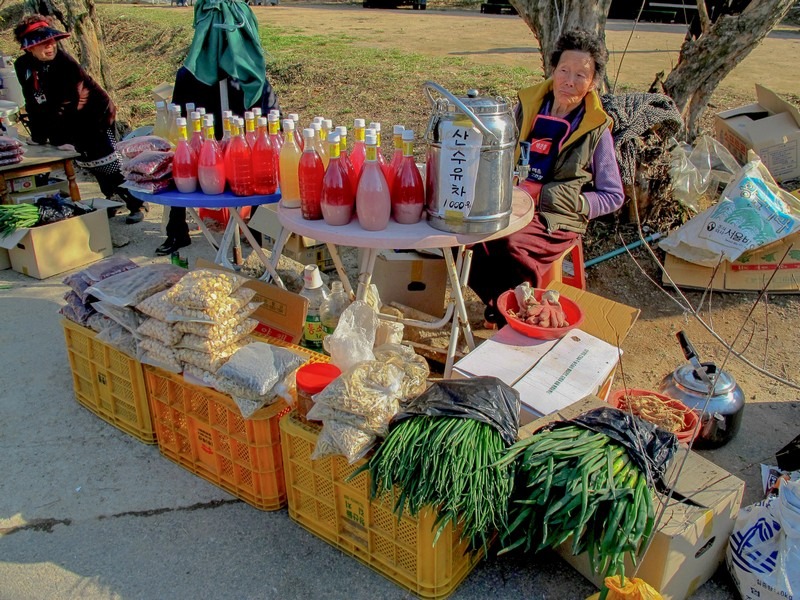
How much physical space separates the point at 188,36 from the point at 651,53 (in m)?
10.1

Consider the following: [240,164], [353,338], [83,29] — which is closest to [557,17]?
[240,164]

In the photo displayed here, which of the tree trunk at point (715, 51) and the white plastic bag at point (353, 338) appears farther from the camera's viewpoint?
the tree trunk at point (715, 51)

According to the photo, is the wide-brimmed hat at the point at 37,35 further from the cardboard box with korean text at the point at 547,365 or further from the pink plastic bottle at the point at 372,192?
the cardboard box with korean text at the point at 547,365

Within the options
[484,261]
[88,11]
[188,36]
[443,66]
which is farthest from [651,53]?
[484,261]

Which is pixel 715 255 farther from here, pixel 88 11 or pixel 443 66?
pixel 443 66

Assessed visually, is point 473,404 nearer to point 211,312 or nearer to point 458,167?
point 458,167

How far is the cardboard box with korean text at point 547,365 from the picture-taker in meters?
2.66

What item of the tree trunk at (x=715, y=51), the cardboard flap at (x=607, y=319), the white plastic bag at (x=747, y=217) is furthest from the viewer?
the tree trunk at (x=715, y=51)

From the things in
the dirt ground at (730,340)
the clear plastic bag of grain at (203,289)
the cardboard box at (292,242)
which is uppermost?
the clear plastic bag of grain at (203,289)

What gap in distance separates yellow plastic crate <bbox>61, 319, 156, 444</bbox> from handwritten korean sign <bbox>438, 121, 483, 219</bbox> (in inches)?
60.5

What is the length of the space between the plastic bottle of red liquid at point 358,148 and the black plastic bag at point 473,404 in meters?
0.97

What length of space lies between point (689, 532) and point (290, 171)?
205cm

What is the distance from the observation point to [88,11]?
24.4ft

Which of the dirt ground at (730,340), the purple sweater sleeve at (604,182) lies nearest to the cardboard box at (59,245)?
the dirt ground at (730,340)
